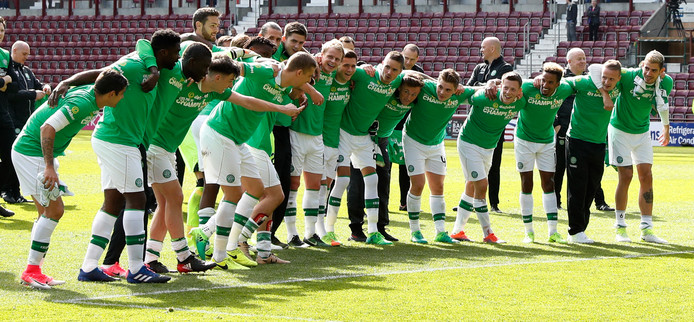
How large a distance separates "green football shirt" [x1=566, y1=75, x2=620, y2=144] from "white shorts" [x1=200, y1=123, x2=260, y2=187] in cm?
386

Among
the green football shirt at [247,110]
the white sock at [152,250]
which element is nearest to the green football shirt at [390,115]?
the green football shirt at [247,110]

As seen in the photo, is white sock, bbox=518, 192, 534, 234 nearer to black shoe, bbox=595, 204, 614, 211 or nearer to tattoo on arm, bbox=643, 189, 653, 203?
tattoo on arm, bbox=643, 189, 653, 203

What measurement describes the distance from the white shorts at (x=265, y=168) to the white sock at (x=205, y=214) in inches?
A: 19.8

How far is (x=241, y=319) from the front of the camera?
19.6 feet

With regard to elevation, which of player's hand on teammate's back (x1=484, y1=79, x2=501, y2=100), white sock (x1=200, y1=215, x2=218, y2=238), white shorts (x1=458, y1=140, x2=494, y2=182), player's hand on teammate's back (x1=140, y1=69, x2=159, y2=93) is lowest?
white sock (x1=200, y1=215, x2=218, y2=238)

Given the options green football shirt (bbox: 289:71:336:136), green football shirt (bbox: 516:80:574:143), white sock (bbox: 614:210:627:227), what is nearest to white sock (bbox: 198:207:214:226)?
green football shirt (bbox: 289:71:336:136)

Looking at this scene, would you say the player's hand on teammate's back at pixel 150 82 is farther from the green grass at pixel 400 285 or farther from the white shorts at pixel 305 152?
the white shorts at pixel 305 152

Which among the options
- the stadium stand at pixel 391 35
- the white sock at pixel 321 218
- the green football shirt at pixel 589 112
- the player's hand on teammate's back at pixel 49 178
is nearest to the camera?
the player's hand on teammate's back at pixel 49 178

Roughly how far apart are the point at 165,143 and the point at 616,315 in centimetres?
360

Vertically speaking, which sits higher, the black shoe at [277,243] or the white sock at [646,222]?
the white sock at [646,222]

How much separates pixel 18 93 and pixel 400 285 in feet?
24.8

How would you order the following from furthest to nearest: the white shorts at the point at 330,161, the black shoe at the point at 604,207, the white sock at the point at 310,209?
the black shoe at the point at 604,207
the white shorts at the point at 330,161
the white sock at the point at 310,209

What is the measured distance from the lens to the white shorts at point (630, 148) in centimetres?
1052

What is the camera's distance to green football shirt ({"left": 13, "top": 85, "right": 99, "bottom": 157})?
22.5ft
